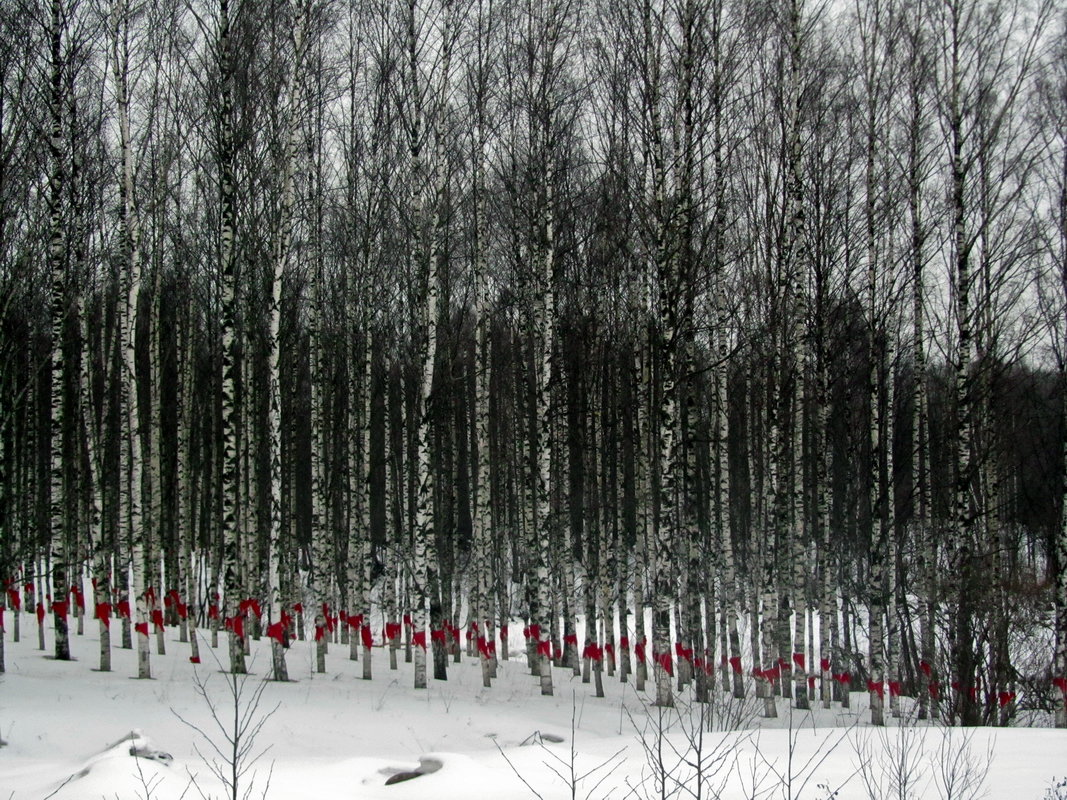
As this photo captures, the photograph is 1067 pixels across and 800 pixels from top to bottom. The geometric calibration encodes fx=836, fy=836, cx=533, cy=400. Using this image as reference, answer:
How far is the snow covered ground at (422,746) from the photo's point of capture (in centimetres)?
623

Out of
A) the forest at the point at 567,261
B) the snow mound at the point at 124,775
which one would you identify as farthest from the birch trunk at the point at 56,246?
the snow mound at the point at 124,775

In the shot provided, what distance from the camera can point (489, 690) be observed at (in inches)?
496

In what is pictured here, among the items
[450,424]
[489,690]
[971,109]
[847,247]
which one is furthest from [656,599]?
[450,424]

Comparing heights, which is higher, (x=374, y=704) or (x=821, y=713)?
(x=374, y=704)

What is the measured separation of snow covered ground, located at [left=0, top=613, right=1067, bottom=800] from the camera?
6.23 metres

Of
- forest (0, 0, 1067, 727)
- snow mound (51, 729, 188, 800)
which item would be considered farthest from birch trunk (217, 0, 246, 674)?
snow mound (51, 729, 188, 800)

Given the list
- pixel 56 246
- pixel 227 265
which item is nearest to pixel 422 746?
pixel 227 265

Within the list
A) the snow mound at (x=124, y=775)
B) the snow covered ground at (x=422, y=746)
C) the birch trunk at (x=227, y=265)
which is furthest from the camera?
the birch trunk at (x=227, y=265)

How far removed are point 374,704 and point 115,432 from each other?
45.4 ft

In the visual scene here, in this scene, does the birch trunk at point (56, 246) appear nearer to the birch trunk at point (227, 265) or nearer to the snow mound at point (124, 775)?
the birch trunk at point (227, 265)

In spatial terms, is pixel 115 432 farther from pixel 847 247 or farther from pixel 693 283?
pixel 847 247

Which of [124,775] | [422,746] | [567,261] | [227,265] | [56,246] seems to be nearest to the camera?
[124,775]

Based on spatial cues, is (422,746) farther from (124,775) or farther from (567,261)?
(567,261)

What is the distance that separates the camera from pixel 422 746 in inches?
352
